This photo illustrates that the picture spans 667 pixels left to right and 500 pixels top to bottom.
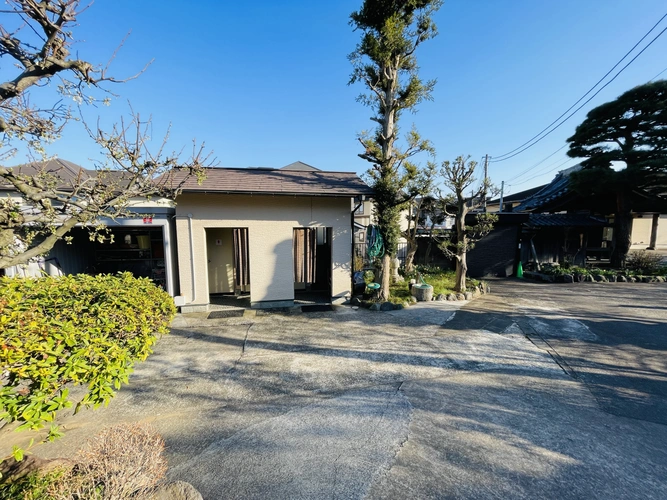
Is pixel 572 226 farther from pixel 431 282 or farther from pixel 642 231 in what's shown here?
Result: pixel 642 231

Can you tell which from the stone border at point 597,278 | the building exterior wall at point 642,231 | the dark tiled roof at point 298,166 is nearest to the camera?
the stone border at point 597,278

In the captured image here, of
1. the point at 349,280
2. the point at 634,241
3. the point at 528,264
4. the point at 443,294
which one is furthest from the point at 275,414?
the point at 634,241

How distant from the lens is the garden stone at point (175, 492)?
1900 millimetres

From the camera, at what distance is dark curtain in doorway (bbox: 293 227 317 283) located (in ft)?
27.2

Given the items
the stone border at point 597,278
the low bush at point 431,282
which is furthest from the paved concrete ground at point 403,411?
the stone border at point 597,278

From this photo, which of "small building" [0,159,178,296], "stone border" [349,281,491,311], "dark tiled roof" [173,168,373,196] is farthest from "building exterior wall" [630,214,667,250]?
"small building" [0,159,178,296]

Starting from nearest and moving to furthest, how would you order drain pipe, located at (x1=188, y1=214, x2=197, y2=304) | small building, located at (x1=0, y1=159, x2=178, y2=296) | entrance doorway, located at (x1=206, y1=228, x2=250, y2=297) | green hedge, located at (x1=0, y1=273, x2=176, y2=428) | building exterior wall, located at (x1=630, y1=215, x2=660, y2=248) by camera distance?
green hedge, located at (x1=0, y1=273, x2=176, y2=428)
small building, located at (x1=0, y1=159, x2=178, y2=296)
drain pipe, located at (x1=188, y1=214, x2=197, y2=304)
entrance doorway, located at (x1=206, y1=228, x2=250, y2=297)
building exterior wall, located at (x1=630, y1=215, x2=660, y2=248)

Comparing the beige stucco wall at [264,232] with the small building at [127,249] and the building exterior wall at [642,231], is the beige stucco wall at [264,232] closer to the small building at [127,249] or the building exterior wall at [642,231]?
the small building at [127,249]

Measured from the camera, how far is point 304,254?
845 centimetres

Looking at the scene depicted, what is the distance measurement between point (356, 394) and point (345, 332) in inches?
87.8

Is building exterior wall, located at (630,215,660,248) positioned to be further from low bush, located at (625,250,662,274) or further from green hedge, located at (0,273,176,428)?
green hedge, located at (0,273,176,428)

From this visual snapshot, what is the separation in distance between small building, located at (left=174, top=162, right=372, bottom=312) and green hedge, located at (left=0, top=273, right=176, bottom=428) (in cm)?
438

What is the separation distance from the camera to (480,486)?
229 centimetres

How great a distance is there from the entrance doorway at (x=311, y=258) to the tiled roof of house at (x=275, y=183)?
48.5 inches
